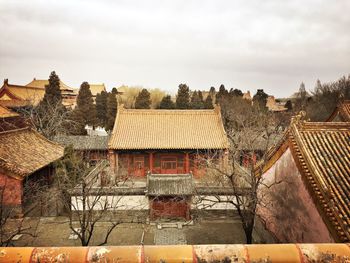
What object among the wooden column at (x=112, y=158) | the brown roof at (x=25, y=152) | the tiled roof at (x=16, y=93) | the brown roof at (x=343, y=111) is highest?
the tiled roof at (x=16, y=93)

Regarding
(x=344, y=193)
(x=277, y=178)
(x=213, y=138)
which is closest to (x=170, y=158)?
(x=213, y=138)

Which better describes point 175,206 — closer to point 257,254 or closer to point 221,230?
point 221,230

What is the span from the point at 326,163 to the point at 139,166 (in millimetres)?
16972

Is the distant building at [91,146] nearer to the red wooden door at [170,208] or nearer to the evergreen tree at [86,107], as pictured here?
the red wooden door at [170,208]

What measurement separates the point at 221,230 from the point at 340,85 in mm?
55300

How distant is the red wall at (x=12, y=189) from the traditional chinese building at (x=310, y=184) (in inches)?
490

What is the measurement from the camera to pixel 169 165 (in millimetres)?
24312

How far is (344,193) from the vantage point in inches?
321

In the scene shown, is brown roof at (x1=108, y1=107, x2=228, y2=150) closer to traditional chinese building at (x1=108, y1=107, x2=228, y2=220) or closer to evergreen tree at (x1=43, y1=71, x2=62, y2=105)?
traditional chinese building at (x1=108, y1=107, x2=228, y2=220)

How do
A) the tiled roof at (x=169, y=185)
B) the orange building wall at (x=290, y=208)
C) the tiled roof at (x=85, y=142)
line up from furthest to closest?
the tiled roof at (x=85, y=142)
the tiled roof at (x=169, y=185)
the orange building wall at (x=290, y=208)

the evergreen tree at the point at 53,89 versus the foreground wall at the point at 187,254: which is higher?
the evergreen tree at the point at 53,89

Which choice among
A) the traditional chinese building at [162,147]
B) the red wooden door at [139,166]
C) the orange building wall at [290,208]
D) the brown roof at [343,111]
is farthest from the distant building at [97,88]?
the orange building wall at [290,208]

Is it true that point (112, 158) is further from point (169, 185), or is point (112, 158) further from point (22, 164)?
point (169, 185)

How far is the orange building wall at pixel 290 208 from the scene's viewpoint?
845 cm
